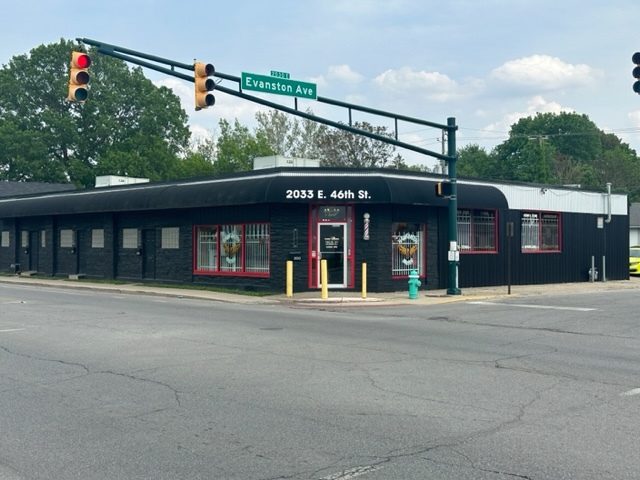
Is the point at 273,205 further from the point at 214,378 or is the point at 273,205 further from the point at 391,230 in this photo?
the point at 214,378

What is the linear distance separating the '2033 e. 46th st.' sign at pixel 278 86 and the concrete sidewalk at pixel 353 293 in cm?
620

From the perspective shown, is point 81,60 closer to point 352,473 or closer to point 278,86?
point 278,86

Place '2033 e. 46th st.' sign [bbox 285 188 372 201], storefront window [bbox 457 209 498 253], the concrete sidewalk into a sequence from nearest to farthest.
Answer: the concrete sidewalk
'2033 e. 46th st.' sign [bbox 285 188 372 201]
storefront window [bbox 457 209 498 253]

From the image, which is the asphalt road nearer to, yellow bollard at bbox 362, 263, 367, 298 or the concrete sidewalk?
the concrete sidewalk

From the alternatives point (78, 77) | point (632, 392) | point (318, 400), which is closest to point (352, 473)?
point (318, 400)

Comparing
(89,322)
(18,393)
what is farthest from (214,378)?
(89,322)

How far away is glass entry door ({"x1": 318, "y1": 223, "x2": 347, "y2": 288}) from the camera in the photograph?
24188 mm

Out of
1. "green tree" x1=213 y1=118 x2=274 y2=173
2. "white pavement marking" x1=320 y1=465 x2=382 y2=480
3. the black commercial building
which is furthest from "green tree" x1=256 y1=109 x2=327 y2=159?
"white pavement marking" x1=320 y1=465 x2=382 y2=480

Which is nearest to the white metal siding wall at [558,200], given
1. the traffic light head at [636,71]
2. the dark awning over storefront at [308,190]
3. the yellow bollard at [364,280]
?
the dark awning over storefront at [308,190]

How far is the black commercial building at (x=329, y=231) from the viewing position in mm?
24094

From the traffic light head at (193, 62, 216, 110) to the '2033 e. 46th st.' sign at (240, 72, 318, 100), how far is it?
3.93 ft

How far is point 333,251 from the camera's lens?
24.3m

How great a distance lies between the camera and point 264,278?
81.7 ft

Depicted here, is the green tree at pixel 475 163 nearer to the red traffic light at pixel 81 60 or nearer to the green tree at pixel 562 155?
the green tree at pixel 562 155
